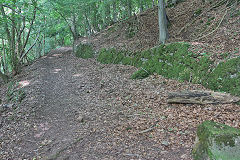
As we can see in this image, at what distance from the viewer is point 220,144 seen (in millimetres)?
2912

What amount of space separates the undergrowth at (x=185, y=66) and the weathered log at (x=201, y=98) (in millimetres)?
550

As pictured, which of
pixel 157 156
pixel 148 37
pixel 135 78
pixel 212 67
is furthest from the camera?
pixel 148 37

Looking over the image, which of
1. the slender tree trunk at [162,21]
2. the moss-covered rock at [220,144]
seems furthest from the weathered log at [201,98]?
the slender tree trunk at [162,21]

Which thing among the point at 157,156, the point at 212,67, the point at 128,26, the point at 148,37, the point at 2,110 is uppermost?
the point at 128,26

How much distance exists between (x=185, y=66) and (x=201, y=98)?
2.64 m

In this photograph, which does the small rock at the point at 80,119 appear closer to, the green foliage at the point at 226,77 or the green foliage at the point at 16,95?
the green foliage at the point at 16,95

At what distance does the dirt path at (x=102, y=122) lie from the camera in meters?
4.21

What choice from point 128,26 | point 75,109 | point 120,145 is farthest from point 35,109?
point 128,26

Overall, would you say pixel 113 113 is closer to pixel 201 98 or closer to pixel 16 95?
pixel 201 98

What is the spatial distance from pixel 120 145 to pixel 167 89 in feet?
12.4

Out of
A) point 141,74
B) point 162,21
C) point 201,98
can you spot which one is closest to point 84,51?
point 162,21

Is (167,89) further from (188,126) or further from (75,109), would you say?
(75,109)

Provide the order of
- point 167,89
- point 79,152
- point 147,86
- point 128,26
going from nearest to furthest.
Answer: point 79,152
point 167,89
point 147,86
point 128,26

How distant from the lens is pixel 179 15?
1251 cm
